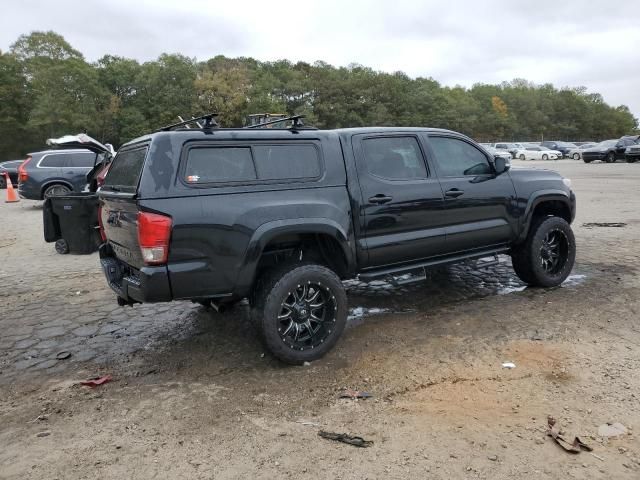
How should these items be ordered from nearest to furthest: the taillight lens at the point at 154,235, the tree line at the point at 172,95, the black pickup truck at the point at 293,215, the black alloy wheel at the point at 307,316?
the taillight lens at the point at 154,235 → the black pickup truck at the point at 293,215 → the black alloy wheel at the point at 307,316 → the tree line at the point at 172,95

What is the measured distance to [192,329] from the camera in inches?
198

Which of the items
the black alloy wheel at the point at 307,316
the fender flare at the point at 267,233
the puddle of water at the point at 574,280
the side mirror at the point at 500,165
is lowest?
the puddle of water at the point at 574,280

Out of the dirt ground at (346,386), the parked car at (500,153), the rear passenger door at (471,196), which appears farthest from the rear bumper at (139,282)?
the parked car at (500,153)

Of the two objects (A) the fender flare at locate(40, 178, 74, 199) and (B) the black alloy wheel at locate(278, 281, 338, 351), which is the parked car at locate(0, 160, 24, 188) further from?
(B) the black alloy wheel at locate(278, 281, 338, 351)

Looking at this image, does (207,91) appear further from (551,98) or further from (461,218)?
(551,98)

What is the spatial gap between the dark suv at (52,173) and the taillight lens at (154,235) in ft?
36.7

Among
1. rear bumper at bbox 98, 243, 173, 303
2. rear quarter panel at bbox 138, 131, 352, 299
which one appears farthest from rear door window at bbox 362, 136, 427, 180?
rear bumper at bbox 98, 243, 173, 303

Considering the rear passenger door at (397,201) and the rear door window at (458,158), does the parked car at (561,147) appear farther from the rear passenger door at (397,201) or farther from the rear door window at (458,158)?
the rear passenger door at (397,201)

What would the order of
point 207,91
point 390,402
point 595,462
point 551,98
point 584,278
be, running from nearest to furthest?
point 595,462
point 390,402
point 584,278
point 207,91
point 551,98

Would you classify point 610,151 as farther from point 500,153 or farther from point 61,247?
point 61,247

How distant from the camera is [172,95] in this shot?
5291 centimetres

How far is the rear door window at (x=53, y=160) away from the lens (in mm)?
13836

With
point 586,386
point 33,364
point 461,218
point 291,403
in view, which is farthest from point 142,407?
point 461,218

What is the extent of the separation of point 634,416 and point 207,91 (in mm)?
55397
